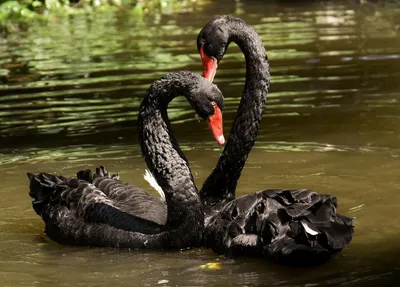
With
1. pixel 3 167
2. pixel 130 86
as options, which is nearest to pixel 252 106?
pixel 3 167

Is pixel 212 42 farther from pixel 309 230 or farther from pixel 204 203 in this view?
pixel 309 230

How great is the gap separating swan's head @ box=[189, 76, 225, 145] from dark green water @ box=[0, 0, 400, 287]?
2.29 feet

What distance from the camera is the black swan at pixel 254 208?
541cm

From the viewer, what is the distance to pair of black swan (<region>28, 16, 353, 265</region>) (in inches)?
216

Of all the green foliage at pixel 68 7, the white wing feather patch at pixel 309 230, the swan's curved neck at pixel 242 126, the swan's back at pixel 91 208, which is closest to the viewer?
the white wing feather patch at pixel 309 230

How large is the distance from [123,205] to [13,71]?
7.10 m

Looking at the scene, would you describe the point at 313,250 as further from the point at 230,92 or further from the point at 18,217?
the point at 230,92

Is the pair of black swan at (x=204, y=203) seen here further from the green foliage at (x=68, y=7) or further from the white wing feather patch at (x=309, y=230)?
the green foliage at (x=68, y=7)

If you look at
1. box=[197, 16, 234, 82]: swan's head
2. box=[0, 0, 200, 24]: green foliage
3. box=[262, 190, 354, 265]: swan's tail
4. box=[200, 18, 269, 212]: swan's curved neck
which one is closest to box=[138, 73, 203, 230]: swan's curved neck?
box=[200, 18, 269, 212]: swan's curved neck

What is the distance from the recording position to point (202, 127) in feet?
30.5

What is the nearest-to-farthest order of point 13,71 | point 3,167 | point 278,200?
point 278,200 < point 3,167 < point 13,71

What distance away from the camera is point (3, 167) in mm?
8211

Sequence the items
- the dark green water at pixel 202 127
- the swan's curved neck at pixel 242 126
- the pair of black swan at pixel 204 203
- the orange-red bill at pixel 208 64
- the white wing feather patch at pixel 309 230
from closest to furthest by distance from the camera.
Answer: the white wing feather patch at pixel 309 230, the pair of black swan at pixel 204 203, the dark green water at pixel 202 127, the swan's curved neck at pixel 242 126, the orange-red bill at pixel 208 64

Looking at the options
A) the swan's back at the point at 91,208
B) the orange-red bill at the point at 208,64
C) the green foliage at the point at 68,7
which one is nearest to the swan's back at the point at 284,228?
the swan's back at the point at 91,208
